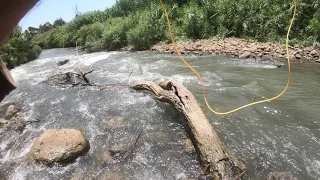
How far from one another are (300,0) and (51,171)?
12244 mm

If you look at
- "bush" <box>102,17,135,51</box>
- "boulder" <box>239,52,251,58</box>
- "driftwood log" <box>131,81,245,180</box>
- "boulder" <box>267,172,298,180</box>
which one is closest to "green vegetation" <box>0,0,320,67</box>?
"bush" <box>102,17,135,51</box>

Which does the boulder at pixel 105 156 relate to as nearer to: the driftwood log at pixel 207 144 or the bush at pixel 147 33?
the driftwood log at pixel 207 144

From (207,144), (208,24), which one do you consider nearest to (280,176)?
(207,144)

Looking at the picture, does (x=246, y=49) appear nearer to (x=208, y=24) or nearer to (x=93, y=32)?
(x=208, y=24)

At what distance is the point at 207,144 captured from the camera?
158 inches

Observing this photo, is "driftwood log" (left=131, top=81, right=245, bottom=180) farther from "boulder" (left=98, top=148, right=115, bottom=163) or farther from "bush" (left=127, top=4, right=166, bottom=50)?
"bush" (left=127, top=4, right=166, bottom=50)

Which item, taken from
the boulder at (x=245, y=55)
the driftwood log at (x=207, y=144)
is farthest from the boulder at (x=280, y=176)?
the boulder at (x=245, y=55)

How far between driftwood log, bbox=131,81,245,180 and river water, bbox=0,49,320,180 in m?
0.22

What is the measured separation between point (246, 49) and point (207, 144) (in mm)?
8574

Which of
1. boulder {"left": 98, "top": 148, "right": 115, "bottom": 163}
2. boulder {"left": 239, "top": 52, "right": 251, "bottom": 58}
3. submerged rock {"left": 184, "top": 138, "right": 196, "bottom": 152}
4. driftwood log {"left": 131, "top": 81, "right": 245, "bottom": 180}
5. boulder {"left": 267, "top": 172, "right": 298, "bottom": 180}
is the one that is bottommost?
boulder {"left": 239, "top": 52, "right": 251, "bottom": 58}

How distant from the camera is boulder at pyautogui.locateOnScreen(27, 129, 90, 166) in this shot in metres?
4.30

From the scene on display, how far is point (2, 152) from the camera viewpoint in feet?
16.1

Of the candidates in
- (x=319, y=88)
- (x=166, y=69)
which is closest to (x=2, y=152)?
(x=166, y=69)

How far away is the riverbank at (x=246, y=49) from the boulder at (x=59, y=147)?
8.27m
